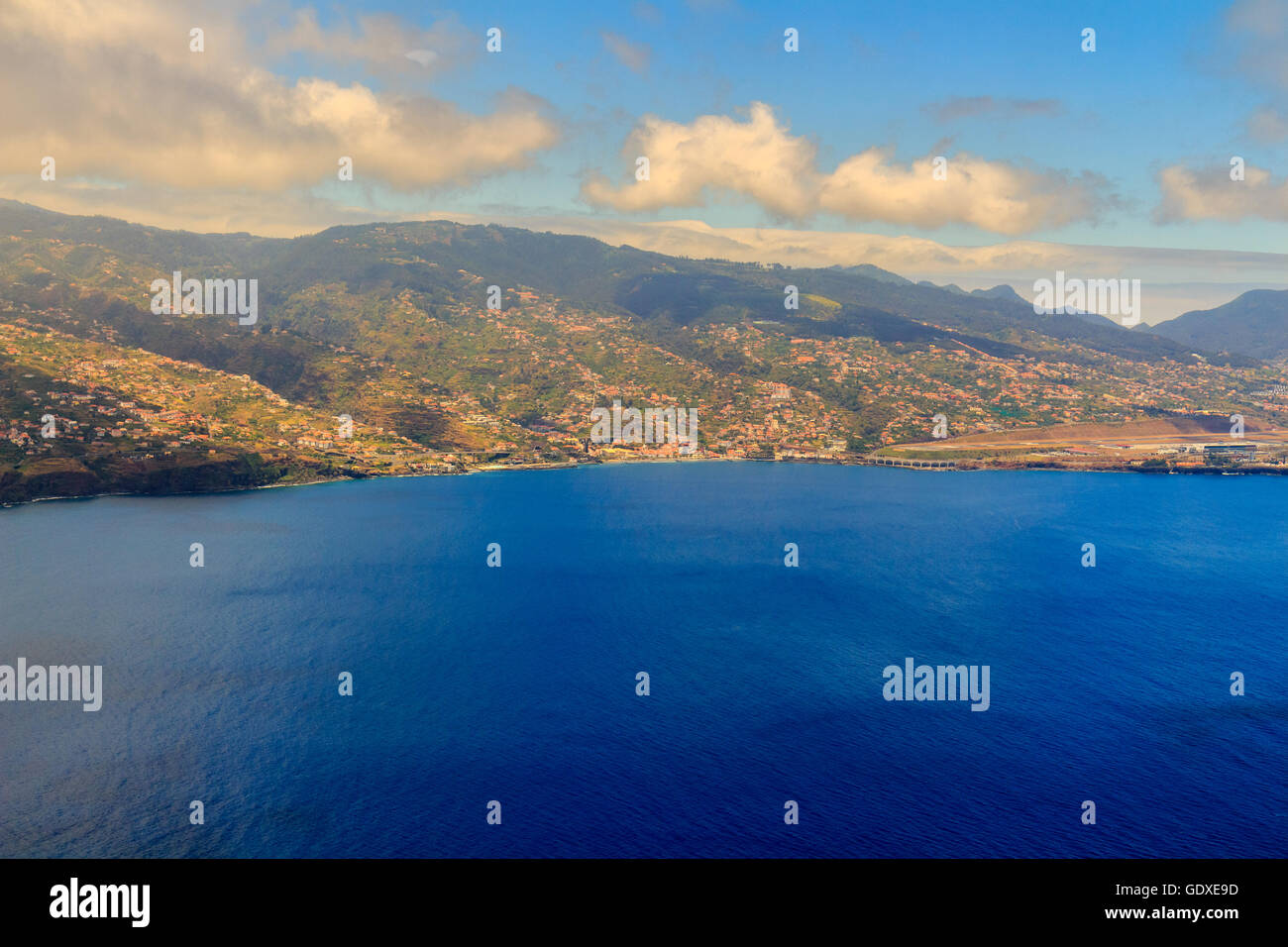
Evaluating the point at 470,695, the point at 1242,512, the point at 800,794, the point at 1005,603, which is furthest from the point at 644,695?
the point at 1242,512

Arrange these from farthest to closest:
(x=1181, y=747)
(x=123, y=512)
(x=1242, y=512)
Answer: (x=1242, y=512)
(x=123, y=512)
(x=1181, y=747)

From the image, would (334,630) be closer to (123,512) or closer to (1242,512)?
(123,512)

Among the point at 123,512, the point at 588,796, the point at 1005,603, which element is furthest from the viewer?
the point at 123,512

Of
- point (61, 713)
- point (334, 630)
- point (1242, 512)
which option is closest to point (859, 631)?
point (334, 630)

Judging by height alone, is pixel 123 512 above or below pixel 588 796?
above

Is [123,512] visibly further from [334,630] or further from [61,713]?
[61,713]
